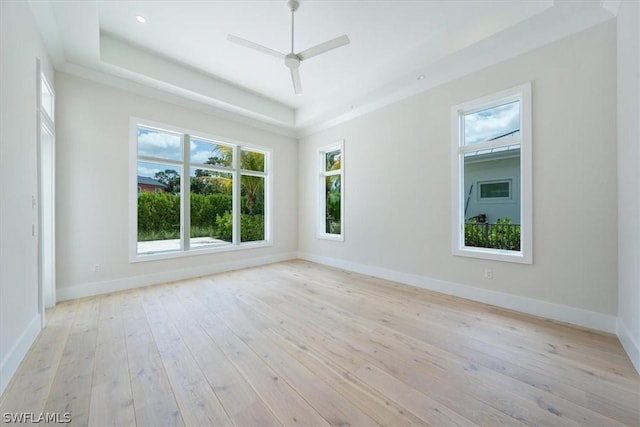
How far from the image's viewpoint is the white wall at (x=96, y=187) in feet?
11.3

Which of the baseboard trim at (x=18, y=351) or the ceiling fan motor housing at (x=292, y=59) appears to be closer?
the baseboard trim at (x=18, y=351)

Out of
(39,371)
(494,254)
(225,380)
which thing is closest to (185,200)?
(39,371)

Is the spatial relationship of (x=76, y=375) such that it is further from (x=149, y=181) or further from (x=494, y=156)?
(x=494, y=156)

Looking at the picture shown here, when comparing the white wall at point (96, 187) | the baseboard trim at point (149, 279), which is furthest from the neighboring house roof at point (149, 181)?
the baseboard trim at point (149, 279)

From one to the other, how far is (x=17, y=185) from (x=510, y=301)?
5.05 m

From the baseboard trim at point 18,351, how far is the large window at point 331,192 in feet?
14.2

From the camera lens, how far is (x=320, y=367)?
1.96 m

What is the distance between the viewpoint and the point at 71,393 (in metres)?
1.67

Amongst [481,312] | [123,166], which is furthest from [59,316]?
[481,312]

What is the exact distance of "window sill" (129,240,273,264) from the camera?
162 inches

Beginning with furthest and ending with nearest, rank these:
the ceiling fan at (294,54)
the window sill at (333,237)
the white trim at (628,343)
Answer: the window sill at (333,237) < the ceiling fan at (294,54) < the white trim at (628,343)

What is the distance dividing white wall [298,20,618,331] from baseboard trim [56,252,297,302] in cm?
259

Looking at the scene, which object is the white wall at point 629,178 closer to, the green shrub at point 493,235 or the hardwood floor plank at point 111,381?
the green shrub at point 493,235

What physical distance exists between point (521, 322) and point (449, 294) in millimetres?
962
